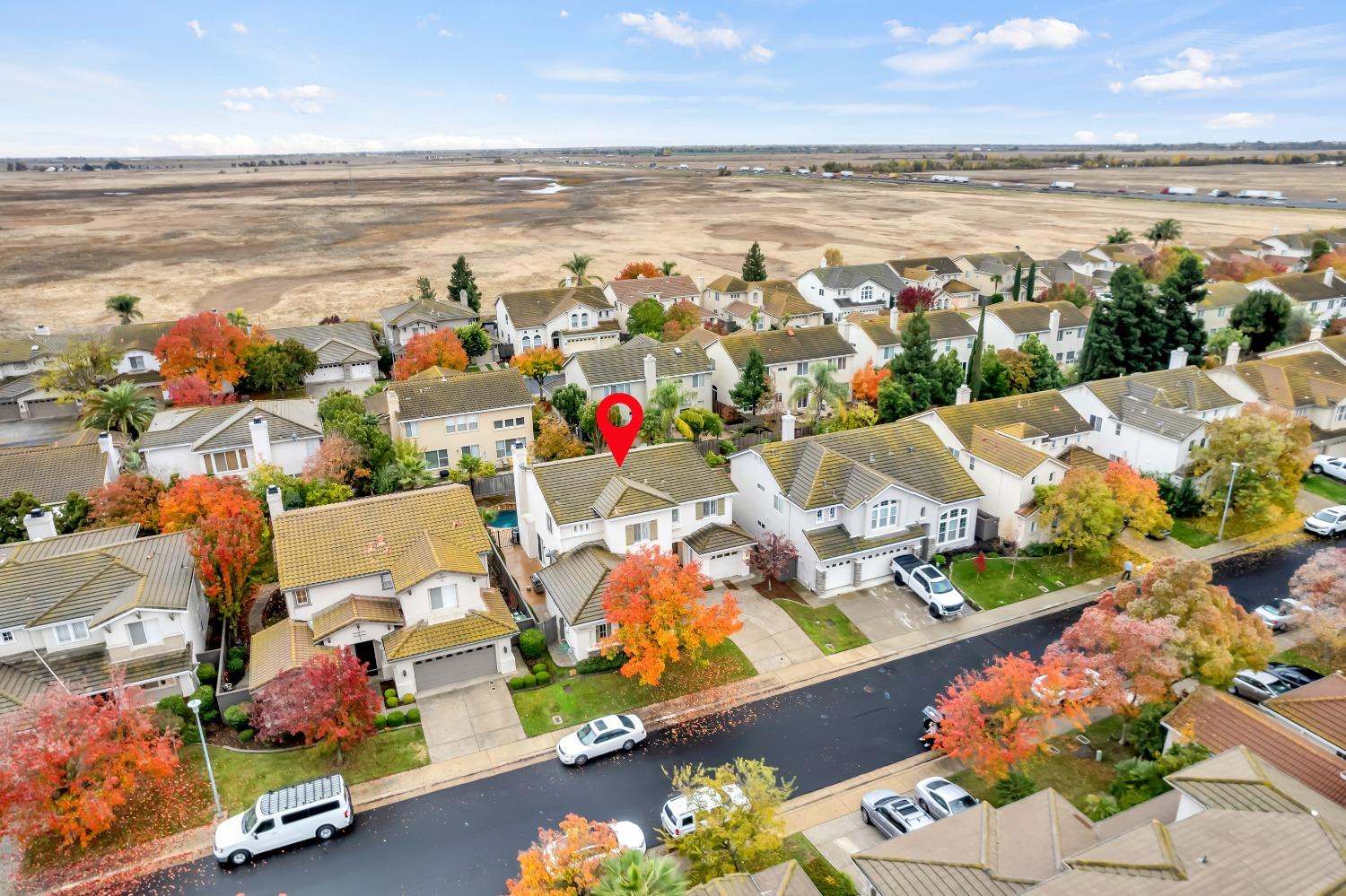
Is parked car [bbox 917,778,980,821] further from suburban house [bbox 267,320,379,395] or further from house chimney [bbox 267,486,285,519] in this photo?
suburban house [bbox 267,320,379,395]

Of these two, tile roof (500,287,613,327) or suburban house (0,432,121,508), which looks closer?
suburban house (0,432,121,508)

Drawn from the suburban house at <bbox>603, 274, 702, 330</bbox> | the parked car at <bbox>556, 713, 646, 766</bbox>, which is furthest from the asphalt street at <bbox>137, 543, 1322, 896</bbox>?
the suburban house at <bbox>603, 274, 702, 330</bbox>

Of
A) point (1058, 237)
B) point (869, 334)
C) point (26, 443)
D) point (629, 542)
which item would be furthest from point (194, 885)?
point (1058, 237)

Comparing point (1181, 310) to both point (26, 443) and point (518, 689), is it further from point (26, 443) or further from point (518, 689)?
point (26, 443)

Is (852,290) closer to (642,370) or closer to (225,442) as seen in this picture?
(642,370)

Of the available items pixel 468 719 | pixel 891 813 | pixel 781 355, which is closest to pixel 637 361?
pixel 781 355
